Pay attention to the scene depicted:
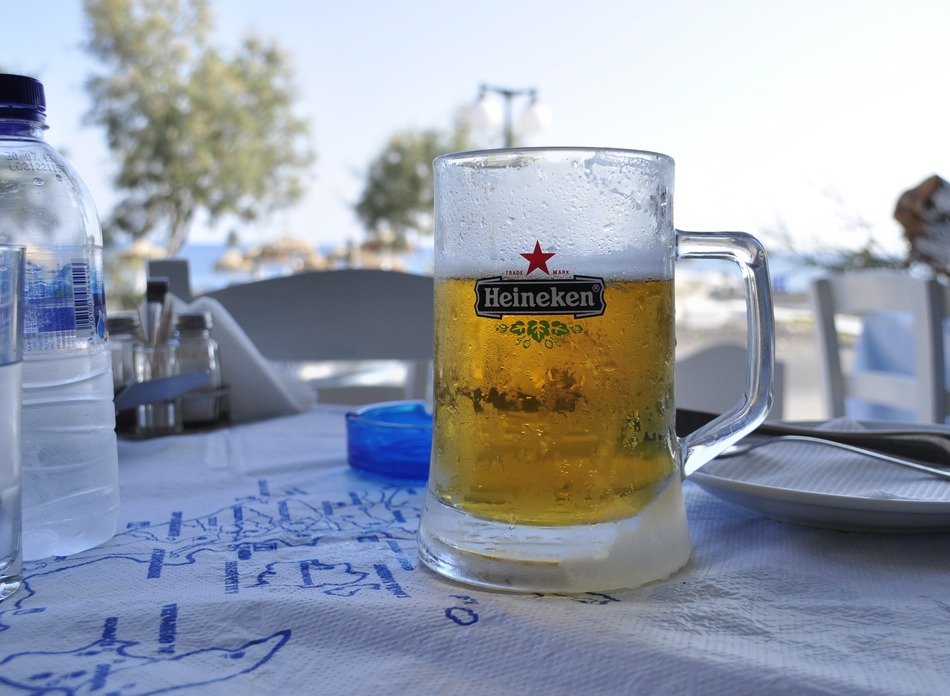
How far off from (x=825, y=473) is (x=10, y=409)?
592 mm

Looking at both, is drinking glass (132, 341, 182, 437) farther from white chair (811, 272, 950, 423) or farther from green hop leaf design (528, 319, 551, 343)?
white chair (811, 272, 950, 423)

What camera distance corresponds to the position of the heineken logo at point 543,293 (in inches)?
18.7

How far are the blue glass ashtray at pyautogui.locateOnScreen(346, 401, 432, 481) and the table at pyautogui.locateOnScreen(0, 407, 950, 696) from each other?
16cm

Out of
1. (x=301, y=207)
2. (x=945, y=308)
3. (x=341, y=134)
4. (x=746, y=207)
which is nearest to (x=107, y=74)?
(x=301, y=207)

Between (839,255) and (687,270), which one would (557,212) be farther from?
(687,270)

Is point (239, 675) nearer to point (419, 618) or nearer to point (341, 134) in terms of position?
point (419, 618)

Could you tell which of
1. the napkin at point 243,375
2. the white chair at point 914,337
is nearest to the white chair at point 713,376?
the white chair at point 914,337

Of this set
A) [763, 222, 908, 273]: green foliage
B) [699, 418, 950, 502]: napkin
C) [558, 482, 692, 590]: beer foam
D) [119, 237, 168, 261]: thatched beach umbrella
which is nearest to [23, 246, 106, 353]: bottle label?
[558, 482, 692, 590]: beer foam

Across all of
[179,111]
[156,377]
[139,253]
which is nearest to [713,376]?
[156,377]

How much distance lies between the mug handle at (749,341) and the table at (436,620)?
71 mm

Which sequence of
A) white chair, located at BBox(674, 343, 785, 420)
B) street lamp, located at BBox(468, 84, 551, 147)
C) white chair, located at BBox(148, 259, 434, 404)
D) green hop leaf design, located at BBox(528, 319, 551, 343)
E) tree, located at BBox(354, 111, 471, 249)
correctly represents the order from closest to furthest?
green hop leaf design, located at BBox(528, 319, 551, 343)
white chair, located at BBox(674, 343, 785, 420)
white chair, located at BBox(148, 259, 434, 404)
street lamp, located at BBox(468, 84, 551, 147)
tree, located at BBox(354, 111, 471, 249)

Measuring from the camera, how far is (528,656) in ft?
1.26

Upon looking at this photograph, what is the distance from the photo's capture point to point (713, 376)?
5.25ft

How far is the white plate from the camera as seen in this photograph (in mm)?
521
